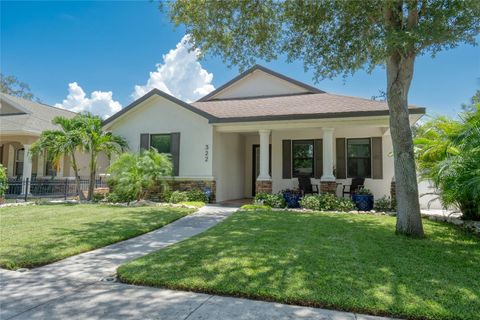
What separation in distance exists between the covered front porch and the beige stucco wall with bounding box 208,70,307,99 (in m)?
3.38

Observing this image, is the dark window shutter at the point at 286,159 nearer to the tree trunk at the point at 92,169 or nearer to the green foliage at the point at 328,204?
the green foliage at the point at 328,204

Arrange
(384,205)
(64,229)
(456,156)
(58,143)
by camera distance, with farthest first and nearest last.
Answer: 1. (58,143)
2. (384,205)
3. (64,229)
4. (456,156)

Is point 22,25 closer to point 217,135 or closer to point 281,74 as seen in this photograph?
point 217,135

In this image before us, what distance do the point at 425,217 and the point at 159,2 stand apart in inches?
394

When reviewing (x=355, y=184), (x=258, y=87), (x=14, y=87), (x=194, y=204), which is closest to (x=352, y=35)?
(x=355, y=184)

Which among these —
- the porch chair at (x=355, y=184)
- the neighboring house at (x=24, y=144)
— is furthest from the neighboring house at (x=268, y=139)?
the neighboring house at (x=24, y=144)

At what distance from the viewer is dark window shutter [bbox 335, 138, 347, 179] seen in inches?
515

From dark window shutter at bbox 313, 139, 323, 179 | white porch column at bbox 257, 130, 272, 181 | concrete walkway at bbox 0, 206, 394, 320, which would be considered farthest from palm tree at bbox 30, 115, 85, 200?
dark window shutter at bbox 313, 139, 323, 179

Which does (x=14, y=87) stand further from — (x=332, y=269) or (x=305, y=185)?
(x=332, y=269)

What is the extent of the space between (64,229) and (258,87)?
40.2 ft

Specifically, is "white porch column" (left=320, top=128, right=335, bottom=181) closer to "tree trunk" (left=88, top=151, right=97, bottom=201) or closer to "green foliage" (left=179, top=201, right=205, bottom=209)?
"green foliage" (left=179, top=201, right=205, bottom=209)

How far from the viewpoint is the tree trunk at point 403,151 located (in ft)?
20.7

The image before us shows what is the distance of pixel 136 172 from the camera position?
1138 centimetres

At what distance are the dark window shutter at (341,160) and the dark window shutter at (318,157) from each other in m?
0.71
